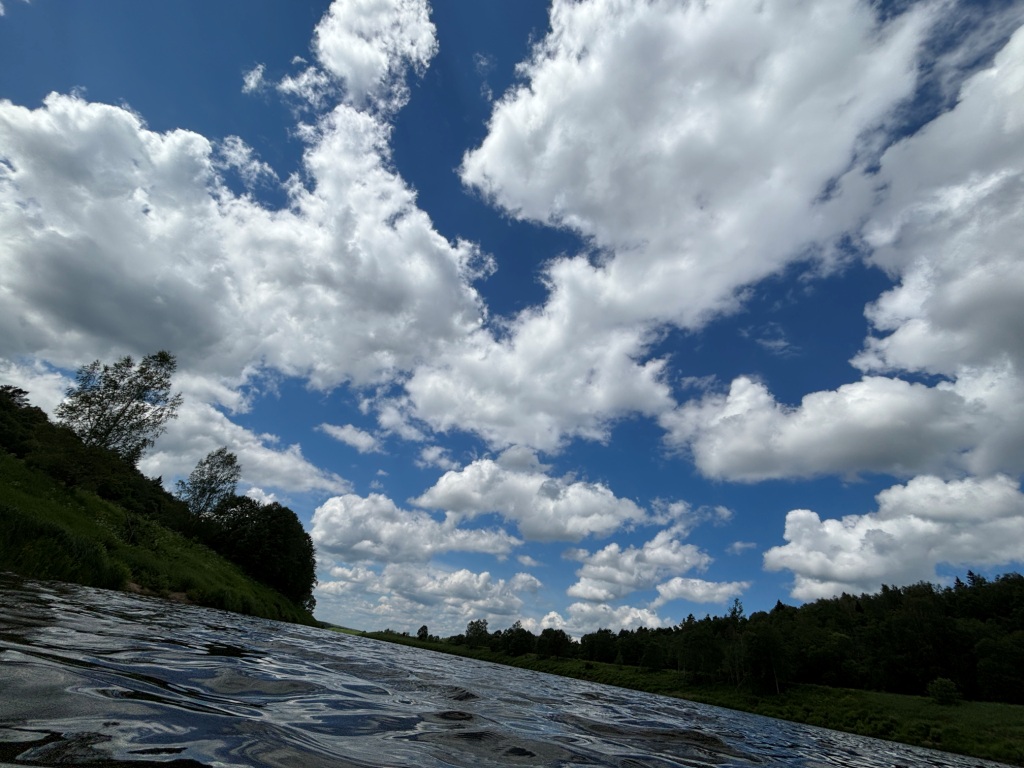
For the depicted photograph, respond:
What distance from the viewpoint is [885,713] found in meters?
94.6

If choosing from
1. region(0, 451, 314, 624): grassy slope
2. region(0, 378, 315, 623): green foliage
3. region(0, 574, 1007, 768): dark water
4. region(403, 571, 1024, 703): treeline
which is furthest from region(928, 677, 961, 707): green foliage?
region(0, 574, 1007, 768): dark water

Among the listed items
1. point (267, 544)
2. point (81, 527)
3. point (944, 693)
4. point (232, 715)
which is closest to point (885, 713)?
point (944, 693)

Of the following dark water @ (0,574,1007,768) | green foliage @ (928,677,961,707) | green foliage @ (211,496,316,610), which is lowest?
dark water @ (0,574,1007,768)

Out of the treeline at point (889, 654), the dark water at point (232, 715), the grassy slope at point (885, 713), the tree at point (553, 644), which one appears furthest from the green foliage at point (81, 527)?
the tree at point (553, 644)

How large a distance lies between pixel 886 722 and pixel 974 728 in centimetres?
1234

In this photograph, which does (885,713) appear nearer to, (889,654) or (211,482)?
(889,654)

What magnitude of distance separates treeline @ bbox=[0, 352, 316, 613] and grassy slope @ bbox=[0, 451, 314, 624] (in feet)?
0.78

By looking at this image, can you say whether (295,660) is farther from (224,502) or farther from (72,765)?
(224,502)

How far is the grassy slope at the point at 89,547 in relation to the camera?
945 inches

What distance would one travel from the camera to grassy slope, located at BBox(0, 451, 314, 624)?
24.0 metres

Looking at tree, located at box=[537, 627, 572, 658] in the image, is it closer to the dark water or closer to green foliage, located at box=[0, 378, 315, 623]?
green foliage, located at box=[0, 378, 315, 623]

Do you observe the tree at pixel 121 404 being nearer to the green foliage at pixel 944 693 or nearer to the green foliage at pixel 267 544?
the green foliage at pixel 267 544

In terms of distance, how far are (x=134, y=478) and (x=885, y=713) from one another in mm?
136379

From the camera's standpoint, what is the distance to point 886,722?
3484 inches
